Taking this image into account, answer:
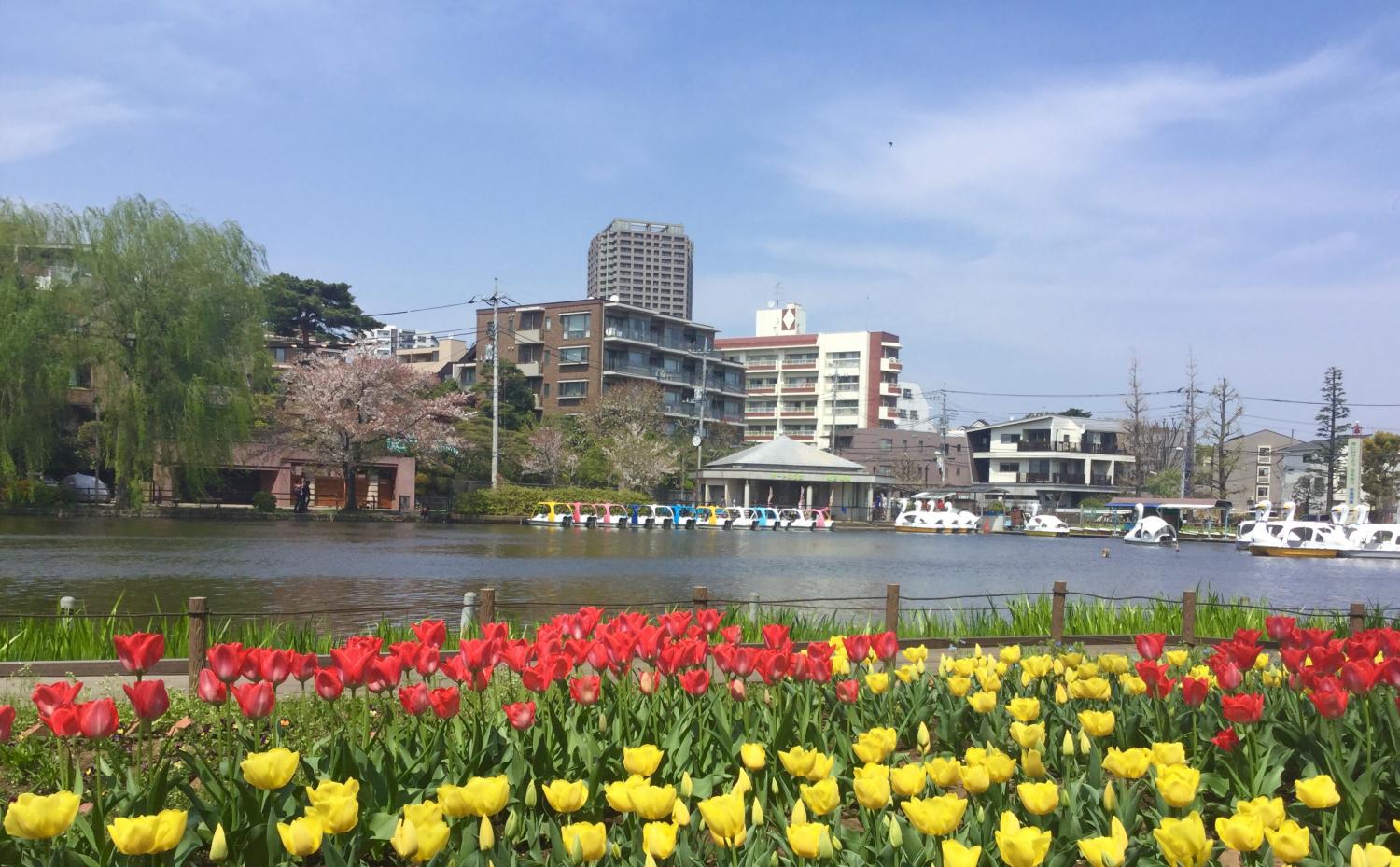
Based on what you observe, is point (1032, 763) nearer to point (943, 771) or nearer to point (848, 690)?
point (943, 771)

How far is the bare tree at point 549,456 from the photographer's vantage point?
56094mm

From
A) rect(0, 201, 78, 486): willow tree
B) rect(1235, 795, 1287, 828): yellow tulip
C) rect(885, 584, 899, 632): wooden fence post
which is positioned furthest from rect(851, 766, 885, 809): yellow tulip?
rect(0, 201, 78, 486): willow tree

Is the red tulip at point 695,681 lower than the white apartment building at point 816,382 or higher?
lower

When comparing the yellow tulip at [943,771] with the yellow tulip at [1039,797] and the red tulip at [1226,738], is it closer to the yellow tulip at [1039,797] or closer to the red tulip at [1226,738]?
the yellow tulip at [1039,797]

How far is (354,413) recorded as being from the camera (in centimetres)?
4456

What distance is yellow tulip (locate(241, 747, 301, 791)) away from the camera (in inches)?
110

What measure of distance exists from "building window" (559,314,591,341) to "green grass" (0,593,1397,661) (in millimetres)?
54899

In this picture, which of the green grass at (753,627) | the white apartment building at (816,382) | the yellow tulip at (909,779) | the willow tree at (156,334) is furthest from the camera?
the white apartment building at (816,382)

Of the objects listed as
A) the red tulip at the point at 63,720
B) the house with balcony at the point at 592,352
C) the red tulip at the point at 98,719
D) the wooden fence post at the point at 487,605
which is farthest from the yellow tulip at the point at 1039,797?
the house with balcony at the point at 592,352

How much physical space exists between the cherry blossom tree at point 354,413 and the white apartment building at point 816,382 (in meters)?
42.1

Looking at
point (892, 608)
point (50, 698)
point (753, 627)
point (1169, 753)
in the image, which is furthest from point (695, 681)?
point (892, 608)

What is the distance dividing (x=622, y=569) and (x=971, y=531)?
1320 inches

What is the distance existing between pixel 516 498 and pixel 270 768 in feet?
149

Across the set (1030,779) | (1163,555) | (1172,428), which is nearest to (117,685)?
(1030,779)
